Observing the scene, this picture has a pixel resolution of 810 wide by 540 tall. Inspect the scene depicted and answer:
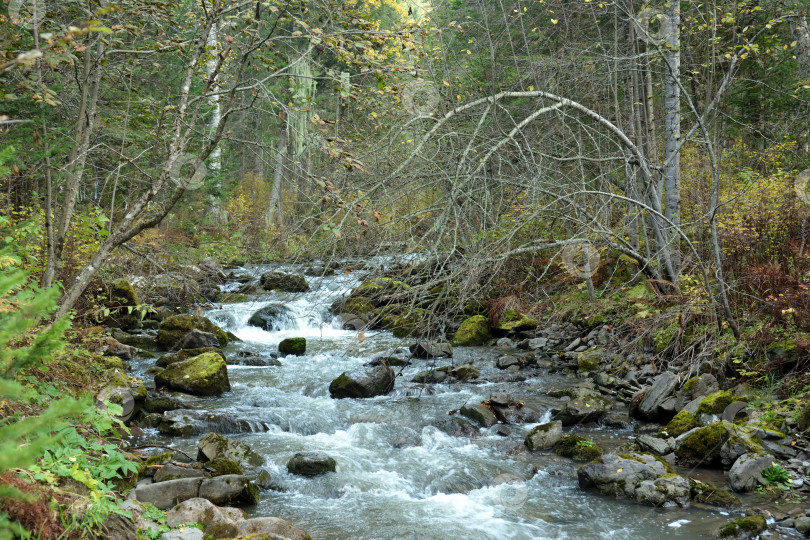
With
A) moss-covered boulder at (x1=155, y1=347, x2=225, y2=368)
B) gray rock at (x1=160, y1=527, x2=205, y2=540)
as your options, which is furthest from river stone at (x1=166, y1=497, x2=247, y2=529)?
moss-covered boulder at (x1=155, y1=347, x2=225, y2=368)

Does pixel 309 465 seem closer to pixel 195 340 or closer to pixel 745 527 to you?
pixel 745 527

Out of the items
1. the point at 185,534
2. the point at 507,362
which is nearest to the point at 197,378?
the point at 185,534

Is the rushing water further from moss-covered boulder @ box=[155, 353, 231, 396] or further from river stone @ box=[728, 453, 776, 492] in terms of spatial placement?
river stone @ box=[728, 453, 776, 492]

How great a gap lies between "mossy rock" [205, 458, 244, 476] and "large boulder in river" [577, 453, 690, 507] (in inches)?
141

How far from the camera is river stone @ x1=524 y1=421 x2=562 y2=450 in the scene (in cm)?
696

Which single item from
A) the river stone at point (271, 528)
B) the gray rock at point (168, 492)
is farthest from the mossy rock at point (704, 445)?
the gray rock at point (168, 492)

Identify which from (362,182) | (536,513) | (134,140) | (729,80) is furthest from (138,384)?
(729,80)

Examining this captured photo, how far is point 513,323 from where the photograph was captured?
41.4 ft

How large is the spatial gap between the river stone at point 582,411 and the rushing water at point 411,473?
1.13 ft

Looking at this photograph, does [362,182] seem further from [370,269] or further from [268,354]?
[268,354]

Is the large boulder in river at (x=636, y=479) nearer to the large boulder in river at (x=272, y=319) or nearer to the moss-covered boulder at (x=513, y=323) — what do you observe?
the moss-covered boulder at (x=513, y=323)

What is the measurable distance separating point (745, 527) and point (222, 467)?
475cm

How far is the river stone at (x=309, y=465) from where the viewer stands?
6336mm

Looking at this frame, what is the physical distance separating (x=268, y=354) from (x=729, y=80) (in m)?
9.24
